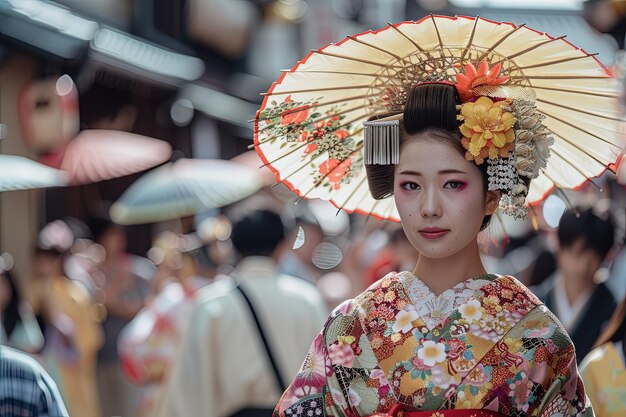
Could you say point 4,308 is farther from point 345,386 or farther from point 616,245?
point 345,386

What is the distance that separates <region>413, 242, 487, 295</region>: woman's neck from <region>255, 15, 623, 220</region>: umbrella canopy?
0.56 meters

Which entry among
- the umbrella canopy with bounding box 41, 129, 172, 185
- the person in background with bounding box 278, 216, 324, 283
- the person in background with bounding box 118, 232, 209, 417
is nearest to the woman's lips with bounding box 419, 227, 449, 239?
the person in background with bounding box 118, 232, 209, 417

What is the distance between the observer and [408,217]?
13.7ft

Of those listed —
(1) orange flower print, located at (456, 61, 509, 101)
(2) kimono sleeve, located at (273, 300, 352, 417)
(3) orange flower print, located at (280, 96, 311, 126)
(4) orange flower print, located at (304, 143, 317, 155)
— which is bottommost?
(2) kimono sleeve, located at (273, 300, 352, 417)

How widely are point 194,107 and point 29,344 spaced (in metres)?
10.9

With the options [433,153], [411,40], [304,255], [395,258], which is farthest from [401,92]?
[304,255]

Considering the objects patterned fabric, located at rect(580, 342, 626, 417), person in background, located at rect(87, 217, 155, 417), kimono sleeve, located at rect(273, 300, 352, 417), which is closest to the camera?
kimono sleeve, located at rect(273, 300, 352, 417)

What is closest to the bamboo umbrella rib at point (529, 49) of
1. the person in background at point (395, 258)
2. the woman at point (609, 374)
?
the woman at point (609, 374)

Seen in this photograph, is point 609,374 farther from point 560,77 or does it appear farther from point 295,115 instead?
point 295,115

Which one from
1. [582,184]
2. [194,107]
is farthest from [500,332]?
[194,107]

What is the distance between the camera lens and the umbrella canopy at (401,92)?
4.27m

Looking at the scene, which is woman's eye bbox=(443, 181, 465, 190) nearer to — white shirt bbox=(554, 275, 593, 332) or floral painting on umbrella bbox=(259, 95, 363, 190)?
floral painting on umbrella bbox=(259, 95, 363, 190)

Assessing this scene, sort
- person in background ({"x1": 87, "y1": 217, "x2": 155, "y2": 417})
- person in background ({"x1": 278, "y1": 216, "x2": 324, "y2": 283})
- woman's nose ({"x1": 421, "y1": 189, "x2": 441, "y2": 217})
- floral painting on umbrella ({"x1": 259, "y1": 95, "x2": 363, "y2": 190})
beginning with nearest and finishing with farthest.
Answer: woman's nose ({"x1": 421, "y1": 189, "x2": 441, "y2": 217})
floral painting on umbrella ({"x1": 259, "y1": 95, "x2": 363, "y2": 190})
person in background ({"x1": 278, "y1": 216, "x2": 324, "y2": 283})
person in background ({"x1": 87, "y1": 217, "x2": 155, "y2": 417})

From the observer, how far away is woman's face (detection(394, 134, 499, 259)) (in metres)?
4.11
